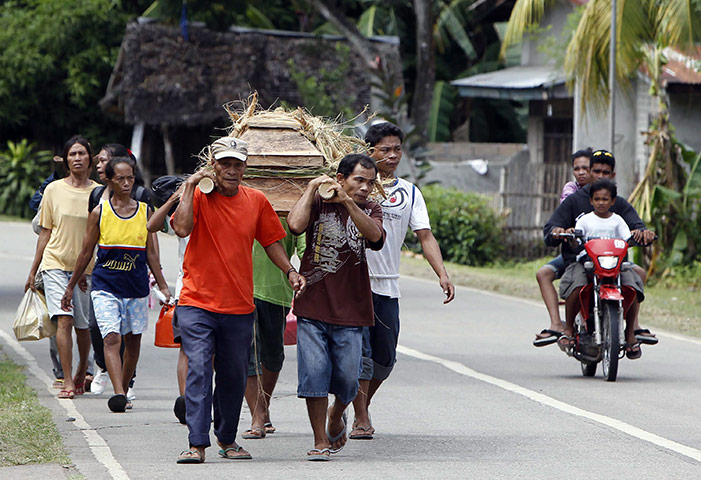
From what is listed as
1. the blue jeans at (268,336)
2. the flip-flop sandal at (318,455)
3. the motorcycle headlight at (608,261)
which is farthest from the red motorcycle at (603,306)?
the flip-flop sandal at (318,455)

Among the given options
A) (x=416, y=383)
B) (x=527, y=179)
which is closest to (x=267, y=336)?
(x=416, y=383)

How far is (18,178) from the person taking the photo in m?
33.9

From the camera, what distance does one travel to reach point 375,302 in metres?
7.41

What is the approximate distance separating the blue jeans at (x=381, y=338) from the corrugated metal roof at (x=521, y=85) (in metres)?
18.4

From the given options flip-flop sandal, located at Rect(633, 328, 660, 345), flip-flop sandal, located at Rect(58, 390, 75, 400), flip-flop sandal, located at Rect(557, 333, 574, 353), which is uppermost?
flip-flop sandal, located at Rect(633, 328, 660, 345)

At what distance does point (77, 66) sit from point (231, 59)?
5851 mm

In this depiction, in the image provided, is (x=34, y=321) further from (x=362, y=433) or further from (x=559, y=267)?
(x=559, y=267)

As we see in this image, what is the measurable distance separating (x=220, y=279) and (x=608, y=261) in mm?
4461

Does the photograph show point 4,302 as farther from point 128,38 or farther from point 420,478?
point 128,38

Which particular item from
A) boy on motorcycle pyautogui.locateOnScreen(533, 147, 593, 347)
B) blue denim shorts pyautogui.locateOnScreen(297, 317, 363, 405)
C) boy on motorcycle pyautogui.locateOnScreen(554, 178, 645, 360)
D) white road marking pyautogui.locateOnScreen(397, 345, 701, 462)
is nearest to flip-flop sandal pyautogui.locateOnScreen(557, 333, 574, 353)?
boy on motorcycle pyautogui.locateOnScreen(554, 178, 645, 360)

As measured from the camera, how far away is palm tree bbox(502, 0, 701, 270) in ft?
56.0

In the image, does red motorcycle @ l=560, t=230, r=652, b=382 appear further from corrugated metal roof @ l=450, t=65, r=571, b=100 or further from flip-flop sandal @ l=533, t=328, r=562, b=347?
corrugated metal roof @ l=450, t=65, r=571, b=100

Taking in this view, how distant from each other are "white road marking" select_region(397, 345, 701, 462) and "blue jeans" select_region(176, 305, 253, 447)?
8.54 ft

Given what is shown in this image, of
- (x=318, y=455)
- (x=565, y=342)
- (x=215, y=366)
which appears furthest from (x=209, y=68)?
(x=318, y=455)
